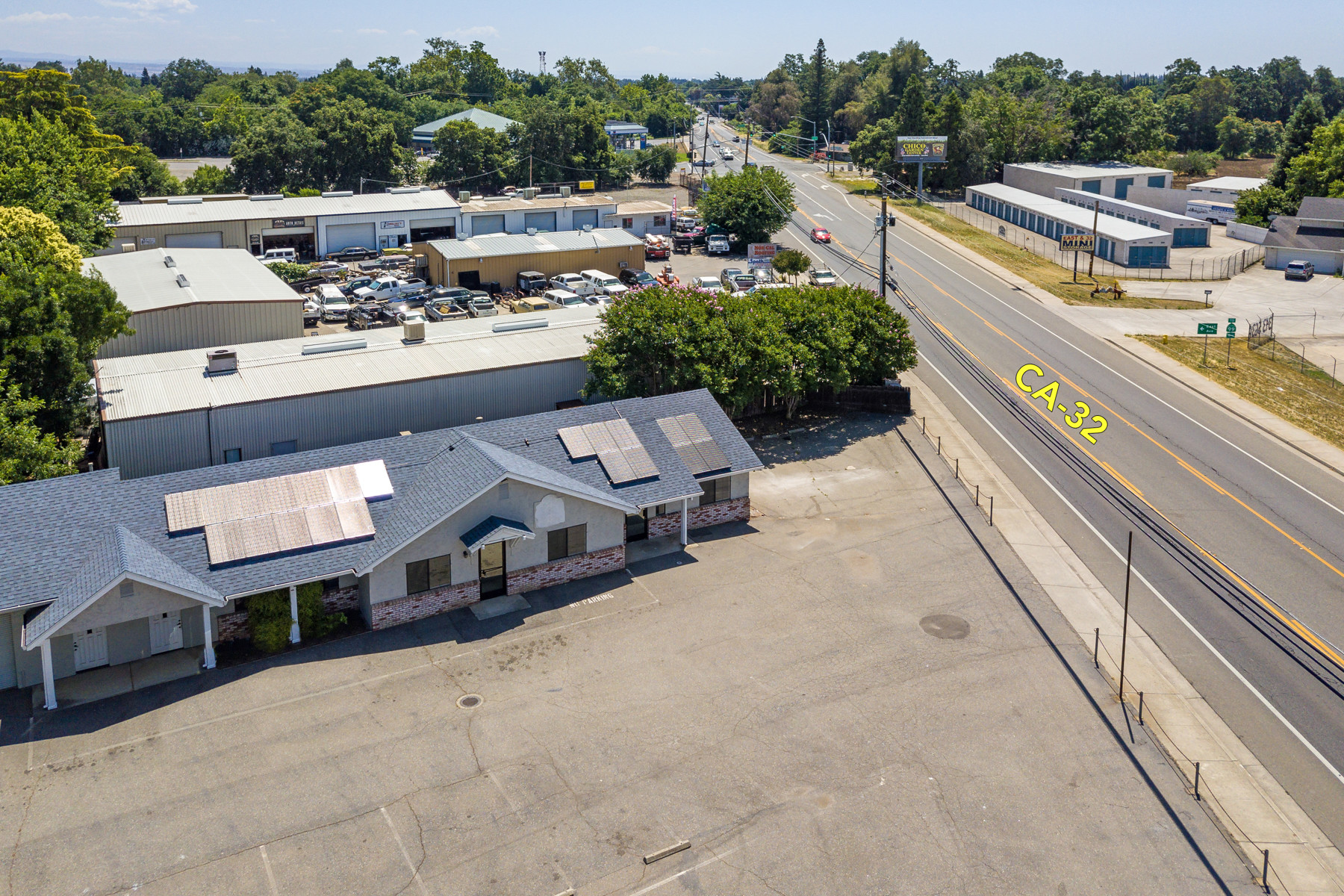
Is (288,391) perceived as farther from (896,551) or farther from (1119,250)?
(1119,250)

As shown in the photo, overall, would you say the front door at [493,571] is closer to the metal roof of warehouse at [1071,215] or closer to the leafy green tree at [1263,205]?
the metal roof of warehouse at [1071,215]

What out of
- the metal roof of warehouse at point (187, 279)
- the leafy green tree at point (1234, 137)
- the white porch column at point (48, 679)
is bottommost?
the white porch column at point (48, 679)

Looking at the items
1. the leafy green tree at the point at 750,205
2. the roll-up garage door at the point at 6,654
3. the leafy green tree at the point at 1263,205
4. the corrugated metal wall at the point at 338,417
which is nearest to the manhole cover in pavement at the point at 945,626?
the corrugated metal wall at the point at 338,417

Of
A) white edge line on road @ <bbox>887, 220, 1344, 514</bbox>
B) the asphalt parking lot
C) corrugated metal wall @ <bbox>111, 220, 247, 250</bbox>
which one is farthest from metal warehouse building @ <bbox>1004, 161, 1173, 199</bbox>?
the asphalt parking lot

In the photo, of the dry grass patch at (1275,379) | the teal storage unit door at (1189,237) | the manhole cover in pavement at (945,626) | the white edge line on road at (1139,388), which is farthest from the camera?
the teal storage unit door at (1189,237)

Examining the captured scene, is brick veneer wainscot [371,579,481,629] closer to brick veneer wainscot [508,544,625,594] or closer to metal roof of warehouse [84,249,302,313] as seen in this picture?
brick veneer wainscot [508,544,625,594]
